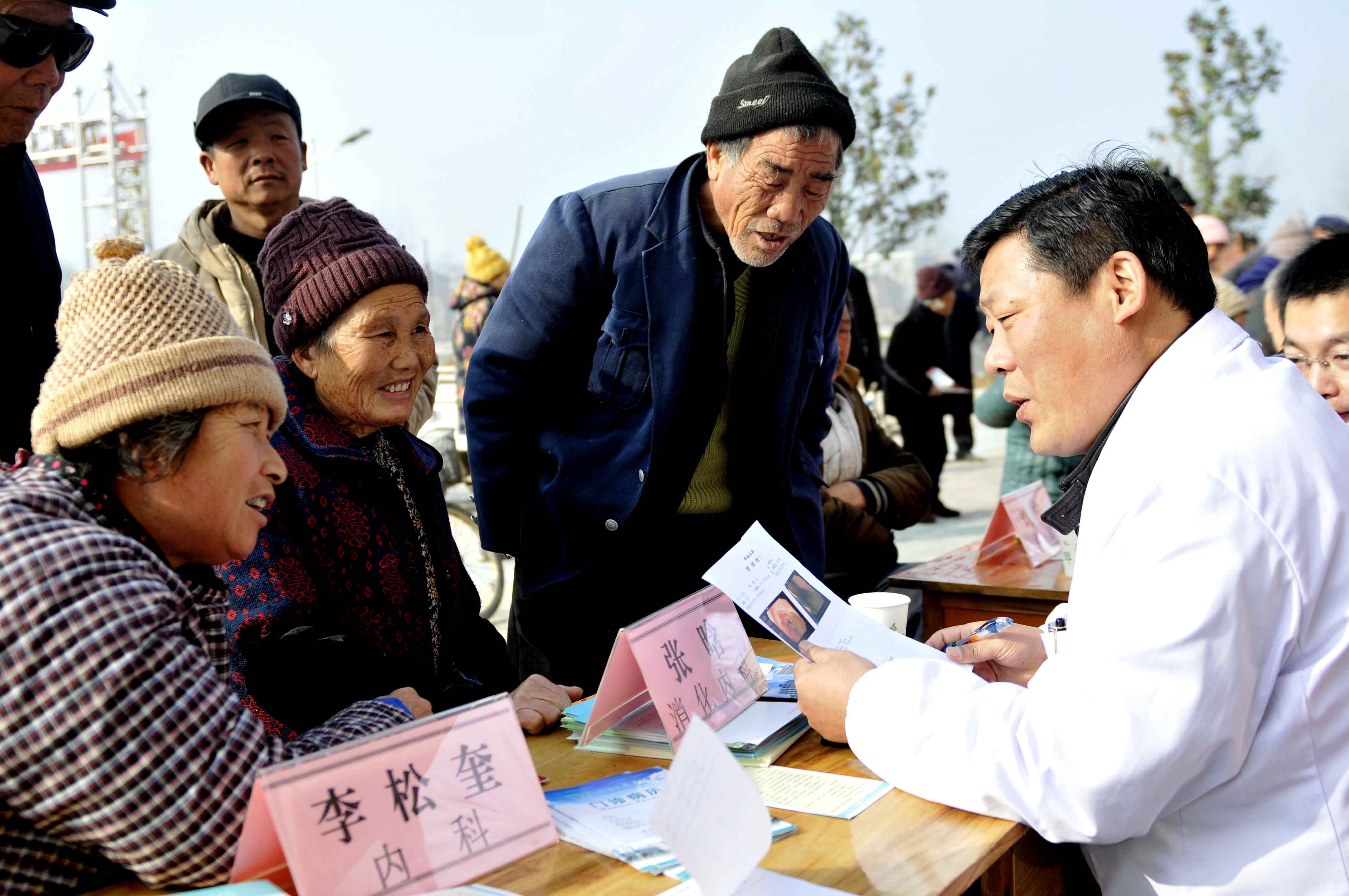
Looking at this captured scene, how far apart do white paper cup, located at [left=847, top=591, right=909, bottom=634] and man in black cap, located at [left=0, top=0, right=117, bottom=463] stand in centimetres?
166

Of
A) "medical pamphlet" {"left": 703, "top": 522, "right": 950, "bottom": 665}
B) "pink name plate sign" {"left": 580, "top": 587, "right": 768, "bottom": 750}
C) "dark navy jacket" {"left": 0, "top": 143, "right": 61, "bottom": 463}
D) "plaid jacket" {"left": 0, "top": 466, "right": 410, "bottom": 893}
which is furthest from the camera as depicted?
"dark navy jacket" {"left": 0, "top": 143, "right": 61, "bottom": 463}

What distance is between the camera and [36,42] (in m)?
2.03

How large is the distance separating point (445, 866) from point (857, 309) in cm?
613

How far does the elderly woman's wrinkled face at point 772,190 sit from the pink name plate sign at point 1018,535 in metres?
1.35

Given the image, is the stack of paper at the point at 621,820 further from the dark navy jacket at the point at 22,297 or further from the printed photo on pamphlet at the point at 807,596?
the dark navy jacket at the point at 22,297

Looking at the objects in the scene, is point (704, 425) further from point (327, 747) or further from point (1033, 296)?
point (327, 747)

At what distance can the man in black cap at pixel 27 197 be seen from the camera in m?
2.03

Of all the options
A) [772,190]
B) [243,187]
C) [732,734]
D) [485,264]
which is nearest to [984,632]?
[732,734]

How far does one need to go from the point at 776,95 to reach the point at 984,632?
4.32 feet

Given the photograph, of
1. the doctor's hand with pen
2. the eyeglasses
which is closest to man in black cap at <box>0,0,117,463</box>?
the doctor's hand with pen

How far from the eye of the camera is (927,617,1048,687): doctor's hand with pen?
6.38 ft

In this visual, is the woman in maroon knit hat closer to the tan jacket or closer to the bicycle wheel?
the tan jacket

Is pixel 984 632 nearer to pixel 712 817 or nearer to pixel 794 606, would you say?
pixel 794 606

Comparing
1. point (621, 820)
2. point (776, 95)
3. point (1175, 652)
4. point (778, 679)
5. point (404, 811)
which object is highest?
point (776, 95)
